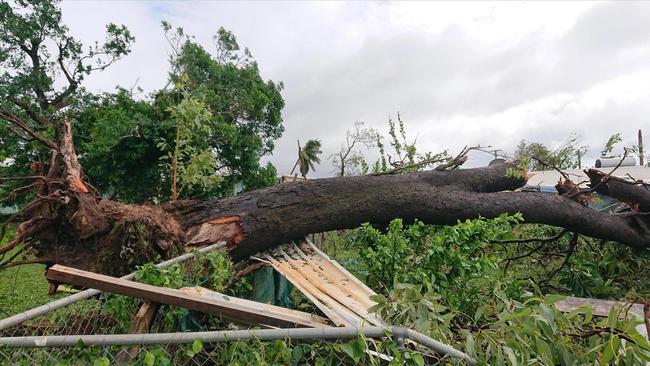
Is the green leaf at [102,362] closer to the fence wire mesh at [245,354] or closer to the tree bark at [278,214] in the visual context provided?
the fence wire mesh at [245,354]

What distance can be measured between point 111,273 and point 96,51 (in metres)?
14.8

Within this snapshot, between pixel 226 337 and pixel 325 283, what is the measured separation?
1.09 m

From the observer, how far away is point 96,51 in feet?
48.0

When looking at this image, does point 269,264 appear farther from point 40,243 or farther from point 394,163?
point 394,163

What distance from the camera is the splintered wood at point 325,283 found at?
181 cm

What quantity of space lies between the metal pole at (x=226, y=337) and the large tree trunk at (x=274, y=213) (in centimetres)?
103

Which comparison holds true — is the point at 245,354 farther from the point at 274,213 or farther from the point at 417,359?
the point at 274,213

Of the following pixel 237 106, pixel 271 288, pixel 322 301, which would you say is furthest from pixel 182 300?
pixel 237 106

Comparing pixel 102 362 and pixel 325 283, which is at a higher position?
pixel 102 362

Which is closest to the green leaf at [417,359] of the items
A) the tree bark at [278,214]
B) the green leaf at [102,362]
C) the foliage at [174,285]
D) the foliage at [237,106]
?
the green leaf at [102,362]

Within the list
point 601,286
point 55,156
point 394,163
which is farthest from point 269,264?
point 601,286

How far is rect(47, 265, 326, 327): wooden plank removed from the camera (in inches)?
58.9

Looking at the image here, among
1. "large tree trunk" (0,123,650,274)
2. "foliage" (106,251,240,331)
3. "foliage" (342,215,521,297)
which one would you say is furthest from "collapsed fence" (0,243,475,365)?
"foliage" (342,215,521,297)

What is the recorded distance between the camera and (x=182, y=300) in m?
1.56
